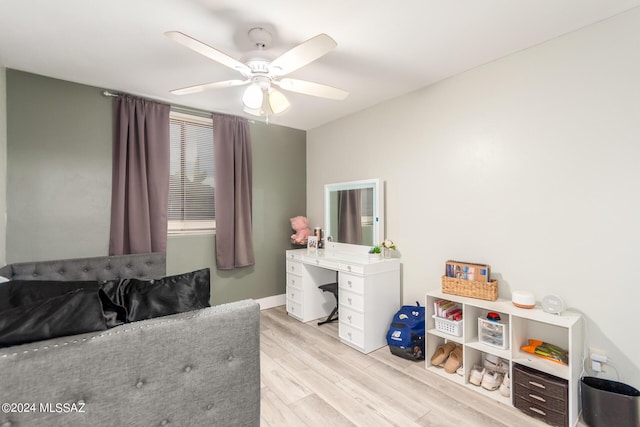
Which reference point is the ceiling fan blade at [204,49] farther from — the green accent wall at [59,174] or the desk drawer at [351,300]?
the desk drawer at [351,300]

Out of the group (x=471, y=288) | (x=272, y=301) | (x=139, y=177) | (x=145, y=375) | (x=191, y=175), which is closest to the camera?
(x=145, y=375)

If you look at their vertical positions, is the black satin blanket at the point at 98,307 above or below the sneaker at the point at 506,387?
above

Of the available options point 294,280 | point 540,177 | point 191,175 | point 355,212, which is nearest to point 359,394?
point 294,280

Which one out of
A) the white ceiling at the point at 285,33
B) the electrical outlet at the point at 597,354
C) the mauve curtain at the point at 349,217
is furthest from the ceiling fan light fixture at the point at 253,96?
the electrical outlet at the point at 597,354

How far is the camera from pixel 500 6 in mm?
1673

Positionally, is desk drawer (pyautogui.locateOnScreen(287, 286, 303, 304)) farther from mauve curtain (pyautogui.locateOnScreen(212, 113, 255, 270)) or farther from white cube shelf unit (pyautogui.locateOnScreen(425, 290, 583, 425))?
white cube shelf unit (pyautogui.locateOnScreen(425, 290, 583, 425))

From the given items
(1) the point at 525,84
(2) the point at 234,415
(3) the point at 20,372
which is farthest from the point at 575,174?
(3) the point at 20,372

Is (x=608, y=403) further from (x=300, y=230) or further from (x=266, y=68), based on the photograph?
(x=300, y=230)

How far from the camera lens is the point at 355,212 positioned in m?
3.36

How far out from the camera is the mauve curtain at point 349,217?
3326 mm

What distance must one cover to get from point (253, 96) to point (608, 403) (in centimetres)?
280

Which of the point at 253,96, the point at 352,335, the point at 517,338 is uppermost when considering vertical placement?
the point at 253,96

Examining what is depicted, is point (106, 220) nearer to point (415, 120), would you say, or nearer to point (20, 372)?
point (20, 372)

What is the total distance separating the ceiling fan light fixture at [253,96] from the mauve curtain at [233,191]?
1581 millimetres
